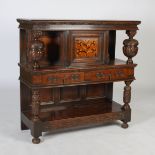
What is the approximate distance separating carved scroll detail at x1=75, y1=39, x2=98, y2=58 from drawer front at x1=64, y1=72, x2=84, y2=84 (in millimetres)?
257

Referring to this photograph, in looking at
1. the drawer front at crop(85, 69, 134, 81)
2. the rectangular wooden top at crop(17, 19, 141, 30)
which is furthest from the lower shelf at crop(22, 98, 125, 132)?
the rectangular wooden top at crop(17, 19, 141, 30)

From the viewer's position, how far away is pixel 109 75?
16.4 feet

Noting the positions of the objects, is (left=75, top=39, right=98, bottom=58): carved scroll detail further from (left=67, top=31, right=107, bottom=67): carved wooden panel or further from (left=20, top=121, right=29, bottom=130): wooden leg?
(left=20, top=121, right=29, bottom=130): wooden leg

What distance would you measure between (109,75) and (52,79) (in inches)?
30.9

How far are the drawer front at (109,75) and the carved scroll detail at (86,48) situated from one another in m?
0.25

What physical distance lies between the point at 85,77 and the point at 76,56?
283mm

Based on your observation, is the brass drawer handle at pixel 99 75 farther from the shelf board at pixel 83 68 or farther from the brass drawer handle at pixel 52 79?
the brass drawer handle at pixel 52 79

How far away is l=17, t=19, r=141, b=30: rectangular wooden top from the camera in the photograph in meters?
4.41

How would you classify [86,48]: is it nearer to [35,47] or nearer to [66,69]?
[66,69]

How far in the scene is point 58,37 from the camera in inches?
192

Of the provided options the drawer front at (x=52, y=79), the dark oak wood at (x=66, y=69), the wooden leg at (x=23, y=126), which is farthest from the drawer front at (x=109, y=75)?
the wooden leg at (x=23, y=126)

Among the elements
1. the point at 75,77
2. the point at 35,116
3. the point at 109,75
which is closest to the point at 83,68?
the point at 75,77

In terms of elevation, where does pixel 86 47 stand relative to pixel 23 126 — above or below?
above

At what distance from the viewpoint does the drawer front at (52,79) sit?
4559mm
